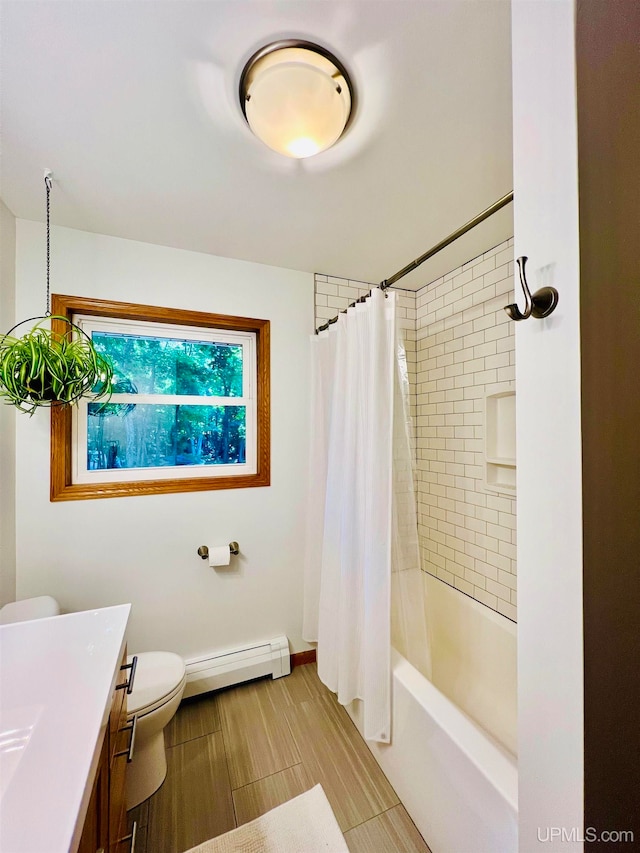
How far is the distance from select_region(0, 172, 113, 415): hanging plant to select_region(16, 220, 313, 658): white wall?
0.33m

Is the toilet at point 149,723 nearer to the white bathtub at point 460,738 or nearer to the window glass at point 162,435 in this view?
the white bathtub at point 460,738

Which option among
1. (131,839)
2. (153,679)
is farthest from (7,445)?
(131,839)

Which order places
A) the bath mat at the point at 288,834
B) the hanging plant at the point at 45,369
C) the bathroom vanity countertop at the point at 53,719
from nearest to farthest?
the bathroom vanity countertop at the point at 53,719, the bath mat at the point at 288,834, the hanging plant at the point at 45,369

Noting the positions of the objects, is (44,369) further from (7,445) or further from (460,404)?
(460,404)

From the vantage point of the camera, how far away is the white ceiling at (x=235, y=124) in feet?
2.62

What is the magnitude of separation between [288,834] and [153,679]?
0.76 m

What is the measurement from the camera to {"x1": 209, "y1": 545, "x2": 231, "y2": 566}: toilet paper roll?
182cm

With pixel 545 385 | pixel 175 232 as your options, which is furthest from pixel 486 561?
pixel 175 232

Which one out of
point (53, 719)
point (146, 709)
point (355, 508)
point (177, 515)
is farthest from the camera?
point (177, 515)

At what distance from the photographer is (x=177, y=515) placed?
182cm

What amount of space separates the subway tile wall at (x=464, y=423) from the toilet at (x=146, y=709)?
5.51 feet

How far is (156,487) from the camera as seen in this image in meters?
1.78
